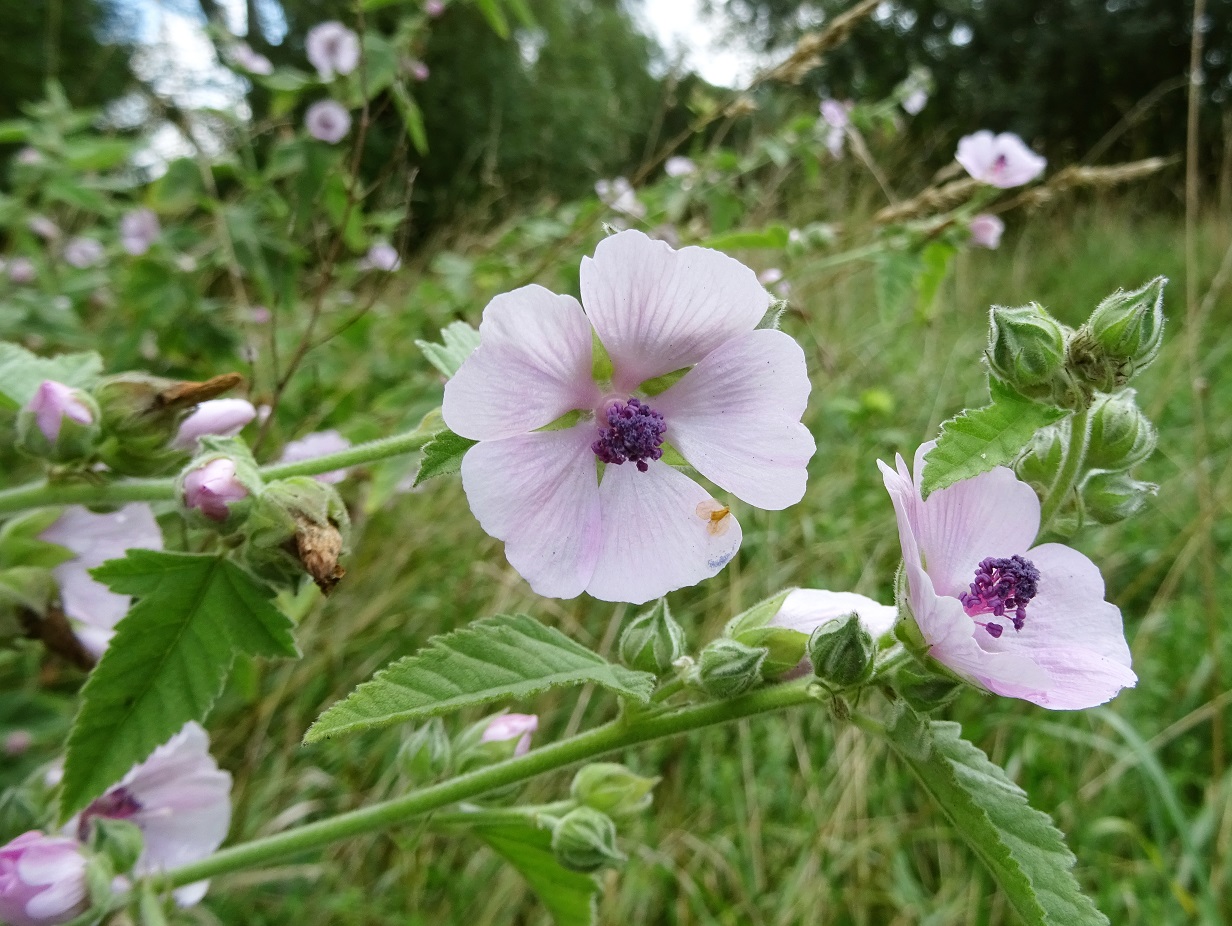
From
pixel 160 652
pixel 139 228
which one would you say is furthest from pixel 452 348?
pixel 139 228

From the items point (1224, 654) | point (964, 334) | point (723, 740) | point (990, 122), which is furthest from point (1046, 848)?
point (990, 122)

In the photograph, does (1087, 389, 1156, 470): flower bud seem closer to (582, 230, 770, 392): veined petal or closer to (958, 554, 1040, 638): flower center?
Result: (958, 554, 1040, 638): flower center

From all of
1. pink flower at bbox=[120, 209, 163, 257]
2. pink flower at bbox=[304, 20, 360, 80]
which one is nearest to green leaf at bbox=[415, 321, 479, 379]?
pink flower at bbox=[304, 20, 360, 80]

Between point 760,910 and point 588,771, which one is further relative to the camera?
point 760,910

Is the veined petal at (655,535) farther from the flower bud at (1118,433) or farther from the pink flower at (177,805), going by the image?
the pink flower at (177,805)

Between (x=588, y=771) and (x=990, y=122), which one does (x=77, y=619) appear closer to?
(x=588, y=771)

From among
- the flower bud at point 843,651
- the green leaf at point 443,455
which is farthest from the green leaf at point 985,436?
the green leaf at point 443,455
